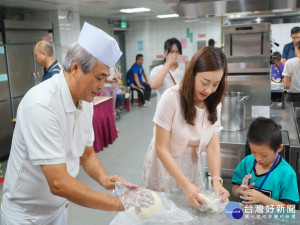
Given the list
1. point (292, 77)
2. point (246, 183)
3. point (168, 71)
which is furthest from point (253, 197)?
point (292, 77)

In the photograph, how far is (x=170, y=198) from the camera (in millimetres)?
1328

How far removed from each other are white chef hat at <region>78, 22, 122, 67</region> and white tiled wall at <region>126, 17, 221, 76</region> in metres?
7.98

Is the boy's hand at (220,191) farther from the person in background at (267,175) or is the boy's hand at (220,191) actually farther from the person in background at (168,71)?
the person in background at (168,71)

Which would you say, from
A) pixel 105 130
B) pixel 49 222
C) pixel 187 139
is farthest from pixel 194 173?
pixel 105 130

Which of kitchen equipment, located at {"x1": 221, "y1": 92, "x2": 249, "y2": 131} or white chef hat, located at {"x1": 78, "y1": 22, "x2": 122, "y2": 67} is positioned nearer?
white chef hat, located at {"x1": 78, "y1": 22, "x2": 122, "y2": 67}

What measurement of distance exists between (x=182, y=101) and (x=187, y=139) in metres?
0.20

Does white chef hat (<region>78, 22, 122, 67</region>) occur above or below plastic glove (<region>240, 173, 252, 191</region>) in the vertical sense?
above

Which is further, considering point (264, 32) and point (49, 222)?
point (264, 32)

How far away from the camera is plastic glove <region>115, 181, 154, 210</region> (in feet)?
3.61

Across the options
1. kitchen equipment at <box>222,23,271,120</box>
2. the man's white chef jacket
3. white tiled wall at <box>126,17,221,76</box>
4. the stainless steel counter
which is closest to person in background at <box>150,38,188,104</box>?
kitchen equipment at <box>222,23,271,120</box>

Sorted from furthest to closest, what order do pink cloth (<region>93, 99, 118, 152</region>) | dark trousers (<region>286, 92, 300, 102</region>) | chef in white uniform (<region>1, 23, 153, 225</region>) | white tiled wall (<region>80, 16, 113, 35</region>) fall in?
white tiled wall (<region>80, 16, 113, 35</region>) < pink cloth (<region>93, 99, 118, 152</region>) < dark trousers (<region>286, 92, 300, 102</region>) < chef in white uniform (<region>1, 23, 153, 225</region>)

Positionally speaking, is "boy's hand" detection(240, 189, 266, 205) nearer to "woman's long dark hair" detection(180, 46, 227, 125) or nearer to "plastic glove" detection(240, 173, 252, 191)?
"plastic glove" detection(240, 173, 252, 191)

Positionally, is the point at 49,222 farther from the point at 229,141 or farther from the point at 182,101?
the point at 229,141

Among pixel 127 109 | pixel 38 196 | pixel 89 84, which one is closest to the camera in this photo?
pixel 89 84
